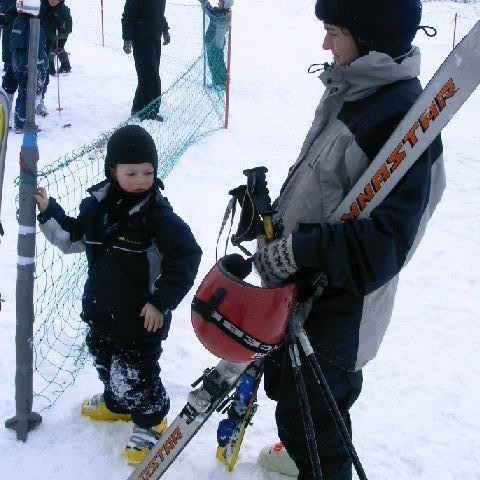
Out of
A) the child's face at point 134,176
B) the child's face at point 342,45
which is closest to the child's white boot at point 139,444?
the child's face at point 134,176

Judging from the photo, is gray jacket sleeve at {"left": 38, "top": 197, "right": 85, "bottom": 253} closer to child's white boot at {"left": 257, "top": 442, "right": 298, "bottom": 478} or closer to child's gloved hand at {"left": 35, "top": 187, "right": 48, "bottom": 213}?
child's gloved hand at {"left": 35, "top": 187, "right": 48, "bottom": 213}

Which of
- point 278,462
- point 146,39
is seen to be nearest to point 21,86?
point 146,39

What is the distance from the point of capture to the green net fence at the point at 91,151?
3.26 meters

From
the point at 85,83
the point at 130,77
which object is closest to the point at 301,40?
the point at 130,77

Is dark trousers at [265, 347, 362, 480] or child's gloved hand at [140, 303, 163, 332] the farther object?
child's gloved hand at [140, 303, 163, 332]

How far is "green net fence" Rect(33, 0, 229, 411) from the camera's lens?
10.7ft

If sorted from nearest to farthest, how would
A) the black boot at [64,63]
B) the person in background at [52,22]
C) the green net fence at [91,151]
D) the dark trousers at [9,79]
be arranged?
the green net fence at [91,151] < the person in background at [52,22] < the dark trousers at [9,79] < the black boot at [64,63]

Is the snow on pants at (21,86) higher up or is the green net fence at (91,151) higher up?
the snow on pants at (21,86)

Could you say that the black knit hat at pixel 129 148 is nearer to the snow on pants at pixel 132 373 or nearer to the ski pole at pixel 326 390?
the snow on pants at pixel 132 373

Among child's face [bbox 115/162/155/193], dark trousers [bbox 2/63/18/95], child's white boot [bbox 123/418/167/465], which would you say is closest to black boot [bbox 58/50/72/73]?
dark trousers [bbox 2/63/18/95]

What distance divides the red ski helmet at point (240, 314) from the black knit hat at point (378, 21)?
2.56 feet

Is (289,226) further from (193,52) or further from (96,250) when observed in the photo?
(193,52)

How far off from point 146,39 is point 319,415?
A: 673 centimetres

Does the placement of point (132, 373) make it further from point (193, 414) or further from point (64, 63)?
point (64, 63)
